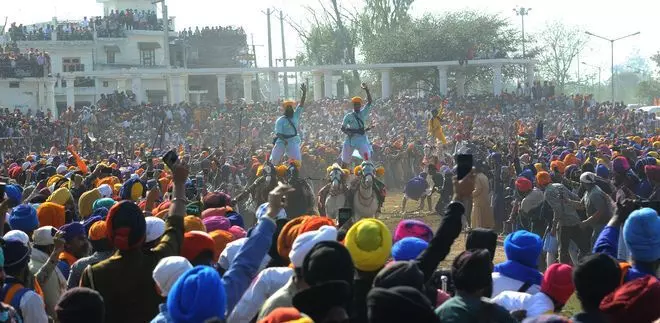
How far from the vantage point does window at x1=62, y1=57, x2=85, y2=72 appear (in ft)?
201

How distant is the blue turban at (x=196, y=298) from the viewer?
5.40 metres

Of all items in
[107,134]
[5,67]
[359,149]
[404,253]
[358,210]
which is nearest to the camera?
[404,253]

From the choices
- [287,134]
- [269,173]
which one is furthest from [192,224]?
[287,134]

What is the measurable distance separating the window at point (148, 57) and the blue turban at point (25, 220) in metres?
56.7

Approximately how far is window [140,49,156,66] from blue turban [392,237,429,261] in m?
59.6

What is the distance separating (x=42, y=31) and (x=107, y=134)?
22444 millimetres

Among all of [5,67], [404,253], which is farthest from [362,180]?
[5,67]

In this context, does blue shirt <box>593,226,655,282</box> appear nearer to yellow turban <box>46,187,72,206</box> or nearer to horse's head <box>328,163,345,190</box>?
yellow turban <box>46,187,72,206</box>

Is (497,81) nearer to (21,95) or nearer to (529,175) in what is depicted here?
(21,95)

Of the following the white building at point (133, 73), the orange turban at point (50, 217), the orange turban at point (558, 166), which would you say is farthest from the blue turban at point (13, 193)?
the white building at point (133, 73)

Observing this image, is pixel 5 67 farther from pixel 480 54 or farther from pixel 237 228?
pixel 237 228

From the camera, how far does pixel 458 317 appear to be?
567cm

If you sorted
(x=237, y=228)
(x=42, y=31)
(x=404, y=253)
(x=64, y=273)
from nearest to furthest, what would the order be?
(x=404, y=253)
(x=64, y=273)
(x=237, y=228)
(x=42, y=31)

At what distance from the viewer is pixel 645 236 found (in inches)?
288
